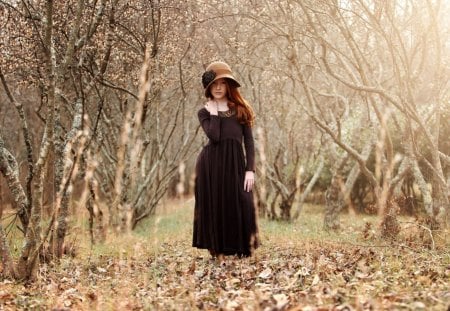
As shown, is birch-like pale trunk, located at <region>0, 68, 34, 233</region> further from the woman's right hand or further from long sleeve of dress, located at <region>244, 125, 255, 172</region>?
long sleeve of dress, located at <region>244, 125, 255, 172</region>

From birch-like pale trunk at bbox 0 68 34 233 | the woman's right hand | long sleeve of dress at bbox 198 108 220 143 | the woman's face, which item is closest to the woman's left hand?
long sleeve of dress at bbox 198 108 220 143

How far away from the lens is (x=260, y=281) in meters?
4.99

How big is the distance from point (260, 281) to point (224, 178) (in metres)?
1.68

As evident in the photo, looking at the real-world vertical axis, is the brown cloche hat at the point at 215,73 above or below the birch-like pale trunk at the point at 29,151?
above

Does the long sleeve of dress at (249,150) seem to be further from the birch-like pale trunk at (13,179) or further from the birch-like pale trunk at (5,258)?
the birch-like pale trunk at (5,258)

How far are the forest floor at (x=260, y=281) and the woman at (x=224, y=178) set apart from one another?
0.28 metres

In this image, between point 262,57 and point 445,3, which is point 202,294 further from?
point 262,57

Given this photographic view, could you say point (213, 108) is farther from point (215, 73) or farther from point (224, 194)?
point (224, 194)

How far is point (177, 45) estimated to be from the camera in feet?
35.5

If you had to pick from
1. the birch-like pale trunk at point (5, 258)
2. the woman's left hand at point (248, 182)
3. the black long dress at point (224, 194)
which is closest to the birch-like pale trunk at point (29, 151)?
the birch-like pale trunk at point (5, 258)

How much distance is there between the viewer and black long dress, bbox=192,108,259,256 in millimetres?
6348

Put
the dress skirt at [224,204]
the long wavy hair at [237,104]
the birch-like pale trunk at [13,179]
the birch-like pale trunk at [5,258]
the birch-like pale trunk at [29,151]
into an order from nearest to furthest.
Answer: the birch-like pale trunk at [5,258]
the birch-like pale trunk at [13,179]
the birch-like pale trunk at [29,151]
the dress skirt at [224,204]
the long wavy hair at [237,104]

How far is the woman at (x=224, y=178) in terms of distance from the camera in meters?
6.35

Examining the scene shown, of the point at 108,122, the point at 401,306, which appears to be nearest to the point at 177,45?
the point at 108,122
